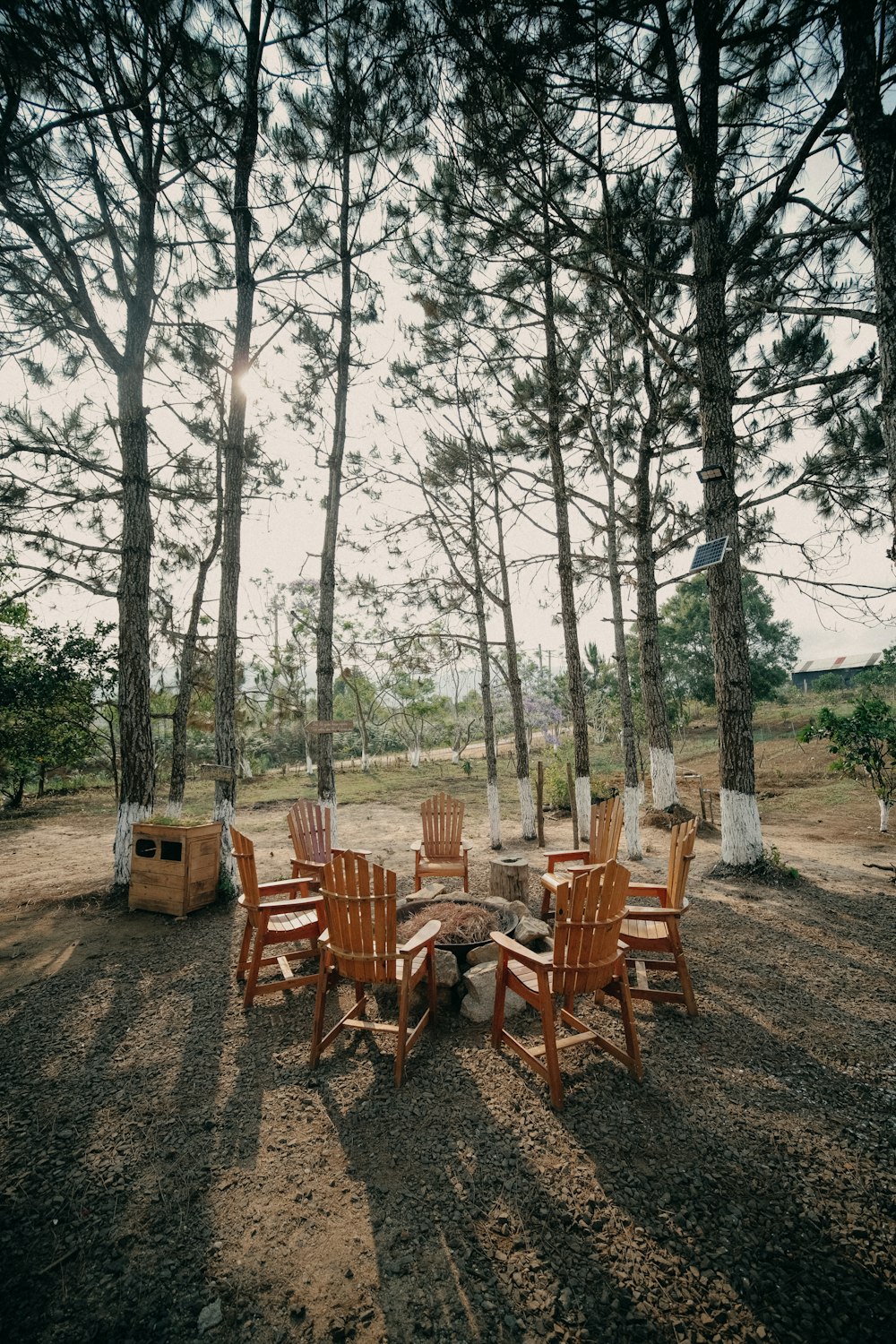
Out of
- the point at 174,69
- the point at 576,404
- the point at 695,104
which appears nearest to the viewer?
the point at 174,69

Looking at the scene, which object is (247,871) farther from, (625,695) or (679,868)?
(625,695)

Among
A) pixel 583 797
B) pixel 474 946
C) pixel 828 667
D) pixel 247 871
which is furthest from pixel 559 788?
pixel 828 667

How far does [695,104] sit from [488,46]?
3.04m

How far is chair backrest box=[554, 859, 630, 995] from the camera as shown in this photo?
2.59 meters

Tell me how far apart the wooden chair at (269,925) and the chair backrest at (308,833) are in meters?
1.15

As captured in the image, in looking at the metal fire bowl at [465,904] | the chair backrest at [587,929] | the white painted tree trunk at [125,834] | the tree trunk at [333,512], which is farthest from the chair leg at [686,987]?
the white painted tree trunk at [125,834]

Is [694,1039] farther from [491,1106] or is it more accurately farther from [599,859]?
[599,859]

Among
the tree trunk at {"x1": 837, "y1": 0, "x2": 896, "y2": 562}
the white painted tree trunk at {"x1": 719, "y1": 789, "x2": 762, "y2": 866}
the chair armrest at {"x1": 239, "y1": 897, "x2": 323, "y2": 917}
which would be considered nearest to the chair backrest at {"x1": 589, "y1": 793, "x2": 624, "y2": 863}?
the white painted tree trunk at {"x1": 719, "y1": 789, "x2": 762, "y2": 866}

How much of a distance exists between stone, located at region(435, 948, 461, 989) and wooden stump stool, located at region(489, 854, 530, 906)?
1.50 meters

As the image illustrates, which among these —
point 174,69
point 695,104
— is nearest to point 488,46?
point 695,104

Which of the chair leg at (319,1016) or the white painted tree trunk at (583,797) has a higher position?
the white painted tree trunk at (583,797)

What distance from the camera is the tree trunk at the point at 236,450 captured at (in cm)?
608

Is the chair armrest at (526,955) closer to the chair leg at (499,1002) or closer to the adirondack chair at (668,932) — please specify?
the chair leg at (499,1002)

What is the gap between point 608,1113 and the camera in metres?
2.38
